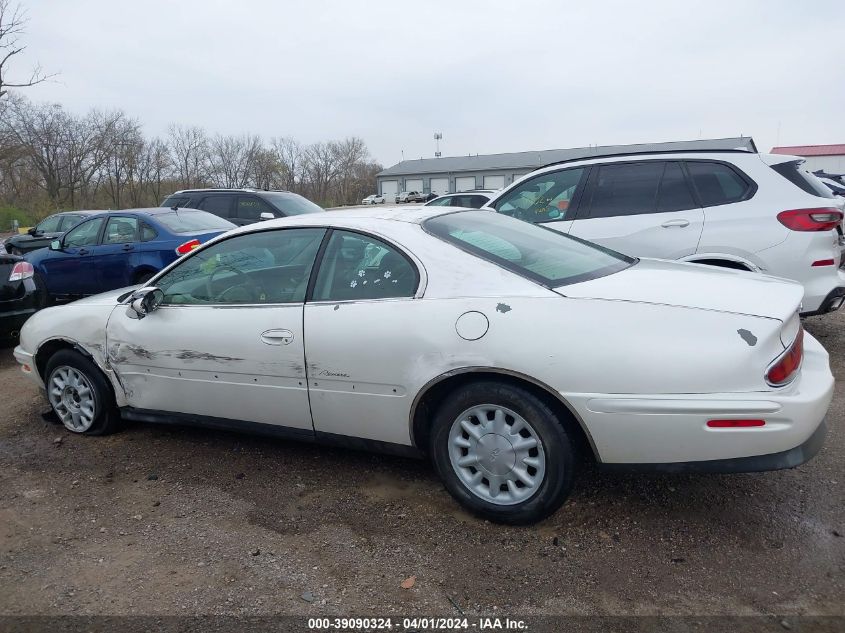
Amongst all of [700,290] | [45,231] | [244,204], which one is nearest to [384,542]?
[700,290]

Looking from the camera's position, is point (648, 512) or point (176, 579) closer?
point (176, 579)

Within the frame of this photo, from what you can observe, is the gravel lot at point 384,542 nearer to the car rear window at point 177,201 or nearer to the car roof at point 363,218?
the car roof at point 363,218

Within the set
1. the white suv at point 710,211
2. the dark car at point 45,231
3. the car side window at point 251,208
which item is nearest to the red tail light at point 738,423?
the white suv at point 710,211

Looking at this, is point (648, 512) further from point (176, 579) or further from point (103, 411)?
point (103, 411)

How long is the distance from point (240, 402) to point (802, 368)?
2.85 meters

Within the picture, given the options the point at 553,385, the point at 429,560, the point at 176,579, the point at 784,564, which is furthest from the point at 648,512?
the point at 176,579

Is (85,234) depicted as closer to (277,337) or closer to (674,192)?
(277,337)

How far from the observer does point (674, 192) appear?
5.37 m

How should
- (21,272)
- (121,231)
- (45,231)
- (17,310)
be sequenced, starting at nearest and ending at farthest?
(17,310), (21,272), (121,231), (45,231)

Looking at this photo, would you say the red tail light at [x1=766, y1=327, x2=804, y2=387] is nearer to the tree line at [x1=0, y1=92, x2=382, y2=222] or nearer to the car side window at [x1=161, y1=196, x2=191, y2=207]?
the car side window at [x1=161, y1=196, x2=191, y2=207]

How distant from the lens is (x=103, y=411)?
411 centimetres

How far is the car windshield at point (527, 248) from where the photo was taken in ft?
9.95

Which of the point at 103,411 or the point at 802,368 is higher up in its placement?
the point at 802,368

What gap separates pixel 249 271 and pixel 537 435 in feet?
6.44
